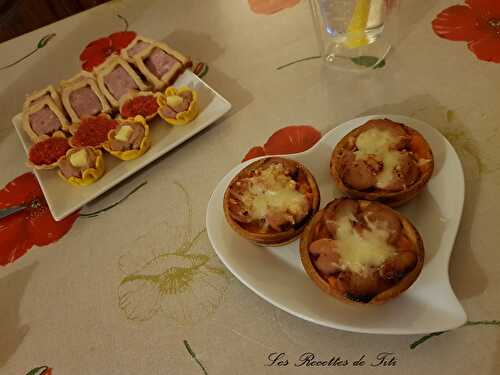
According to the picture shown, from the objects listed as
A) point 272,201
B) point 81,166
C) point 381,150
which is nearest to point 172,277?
point 272,201

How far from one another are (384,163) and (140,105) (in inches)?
24.1

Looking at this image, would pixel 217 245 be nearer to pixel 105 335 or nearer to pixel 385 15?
pixel 105 335

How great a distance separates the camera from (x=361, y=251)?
0.67 meters

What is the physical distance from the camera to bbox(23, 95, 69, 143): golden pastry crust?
1.08 metres

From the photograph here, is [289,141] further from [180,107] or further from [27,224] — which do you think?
[27,224]

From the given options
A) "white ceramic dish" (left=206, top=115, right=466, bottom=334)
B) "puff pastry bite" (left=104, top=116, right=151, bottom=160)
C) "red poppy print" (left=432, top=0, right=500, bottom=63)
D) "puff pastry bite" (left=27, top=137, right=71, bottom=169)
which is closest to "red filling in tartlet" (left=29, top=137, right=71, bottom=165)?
"puff pastry bite" (left=27, top=137, right=71, bottom=169)

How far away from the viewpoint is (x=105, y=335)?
0.77m

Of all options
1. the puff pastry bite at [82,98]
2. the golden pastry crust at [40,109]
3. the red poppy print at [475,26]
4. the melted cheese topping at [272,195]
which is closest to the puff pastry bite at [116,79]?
the puff pastry bite at [82,98]

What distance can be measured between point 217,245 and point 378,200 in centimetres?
29

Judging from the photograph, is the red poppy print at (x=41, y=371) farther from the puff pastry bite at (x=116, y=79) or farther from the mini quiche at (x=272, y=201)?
the puff pastry bite at (x=116, y=79)

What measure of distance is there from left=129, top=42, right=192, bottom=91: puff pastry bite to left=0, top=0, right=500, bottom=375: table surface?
88mm

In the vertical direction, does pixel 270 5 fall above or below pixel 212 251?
above

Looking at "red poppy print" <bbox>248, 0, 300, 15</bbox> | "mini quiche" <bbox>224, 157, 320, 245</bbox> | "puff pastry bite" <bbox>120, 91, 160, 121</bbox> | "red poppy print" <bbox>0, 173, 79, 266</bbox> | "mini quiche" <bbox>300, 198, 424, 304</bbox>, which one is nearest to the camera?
"mini quiche" <bbox>300, 198, 424, 304</bbox>

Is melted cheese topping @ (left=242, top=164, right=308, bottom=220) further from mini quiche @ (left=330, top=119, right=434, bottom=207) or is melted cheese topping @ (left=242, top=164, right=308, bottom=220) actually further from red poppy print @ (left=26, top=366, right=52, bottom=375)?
red poppy print @ (left=26, top=366, right=52, bottom=375)
